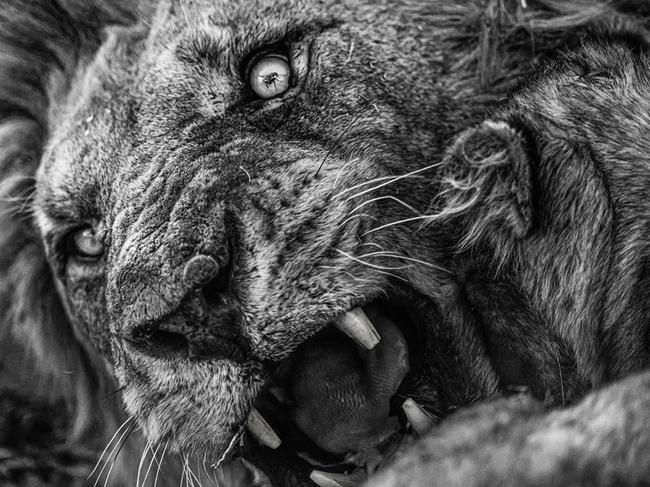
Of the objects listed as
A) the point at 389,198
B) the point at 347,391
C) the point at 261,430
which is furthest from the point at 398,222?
the point at 261,430

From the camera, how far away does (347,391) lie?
196cm

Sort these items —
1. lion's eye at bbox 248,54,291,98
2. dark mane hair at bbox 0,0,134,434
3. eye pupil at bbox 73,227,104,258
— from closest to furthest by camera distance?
lion's eye at bbox 248,54,291,98
eye pupil at bbox 73,227,104,258
dark mane hair at bbox 0,0,134,434

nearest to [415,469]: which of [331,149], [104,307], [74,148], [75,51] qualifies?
[331,149]

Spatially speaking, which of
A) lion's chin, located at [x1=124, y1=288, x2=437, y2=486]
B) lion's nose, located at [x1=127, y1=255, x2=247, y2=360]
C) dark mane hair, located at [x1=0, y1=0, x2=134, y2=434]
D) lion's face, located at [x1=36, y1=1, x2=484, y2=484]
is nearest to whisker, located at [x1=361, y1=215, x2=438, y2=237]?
lion's face, located at [x1=36, y1=1, x2=484, y2=484]

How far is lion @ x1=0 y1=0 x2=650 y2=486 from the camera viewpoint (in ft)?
6.12

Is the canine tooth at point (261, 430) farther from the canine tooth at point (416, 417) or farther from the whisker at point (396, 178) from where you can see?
the whisker at point (396, 178)

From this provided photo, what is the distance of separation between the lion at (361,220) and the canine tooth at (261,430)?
0.6 inches

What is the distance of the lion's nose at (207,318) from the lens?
1816mm

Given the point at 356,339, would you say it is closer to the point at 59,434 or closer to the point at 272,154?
the point at 272,154

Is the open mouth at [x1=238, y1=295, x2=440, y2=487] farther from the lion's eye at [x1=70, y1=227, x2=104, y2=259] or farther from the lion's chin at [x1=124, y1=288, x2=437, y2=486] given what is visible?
the lion's eye at [x1=70, y1=227, x2=104, y2=259]

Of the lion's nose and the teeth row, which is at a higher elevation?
the lion's nose

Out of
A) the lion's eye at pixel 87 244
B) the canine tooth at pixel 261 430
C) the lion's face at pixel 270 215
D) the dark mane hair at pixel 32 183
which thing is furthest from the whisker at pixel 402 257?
→ the dark mane hair at pixel 32 183

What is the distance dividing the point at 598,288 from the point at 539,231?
0.60 feet

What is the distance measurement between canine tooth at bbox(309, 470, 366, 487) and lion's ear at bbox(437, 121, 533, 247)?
1.98ft
